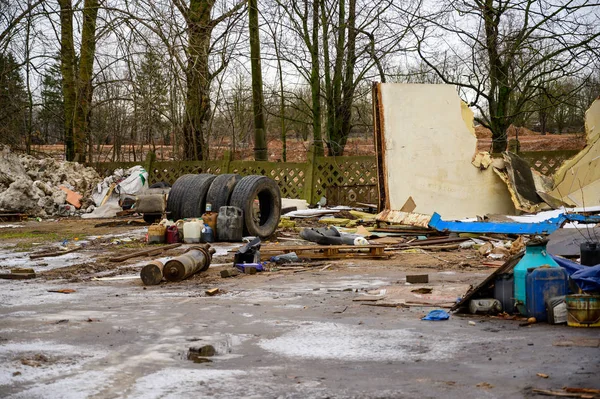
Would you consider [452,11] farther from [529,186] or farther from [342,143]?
[529,186]

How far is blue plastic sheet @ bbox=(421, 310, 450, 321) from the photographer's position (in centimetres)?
593

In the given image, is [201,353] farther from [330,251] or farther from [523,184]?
[523,184]

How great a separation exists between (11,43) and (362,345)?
14754mm

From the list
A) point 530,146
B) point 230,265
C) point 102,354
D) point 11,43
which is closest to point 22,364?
point 102,354

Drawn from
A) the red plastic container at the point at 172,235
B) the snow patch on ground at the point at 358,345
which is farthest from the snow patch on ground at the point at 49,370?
the red plastic container at the point at 172,235

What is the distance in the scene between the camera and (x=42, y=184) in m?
21.5

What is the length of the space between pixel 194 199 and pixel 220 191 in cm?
63

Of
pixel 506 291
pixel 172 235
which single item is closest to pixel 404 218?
pixel 172 235

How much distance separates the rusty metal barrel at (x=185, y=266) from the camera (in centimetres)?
854

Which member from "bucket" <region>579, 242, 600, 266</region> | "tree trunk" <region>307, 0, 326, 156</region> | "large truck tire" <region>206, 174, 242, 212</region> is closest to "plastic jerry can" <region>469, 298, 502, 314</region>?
"bucket" <region>579, 242, 600, 266</region>

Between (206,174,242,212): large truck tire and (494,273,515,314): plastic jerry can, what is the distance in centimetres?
842

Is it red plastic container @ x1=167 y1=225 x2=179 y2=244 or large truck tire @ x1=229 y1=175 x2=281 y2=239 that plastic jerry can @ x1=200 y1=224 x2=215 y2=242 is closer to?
red plastic container @ x1=167 y1=225 x2=179 y2=244

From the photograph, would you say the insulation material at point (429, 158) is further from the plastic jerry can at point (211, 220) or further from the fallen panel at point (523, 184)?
the plastic jerry can at point (211, 220)

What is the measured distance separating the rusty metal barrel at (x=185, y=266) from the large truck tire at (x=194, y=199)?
5.13 meters
